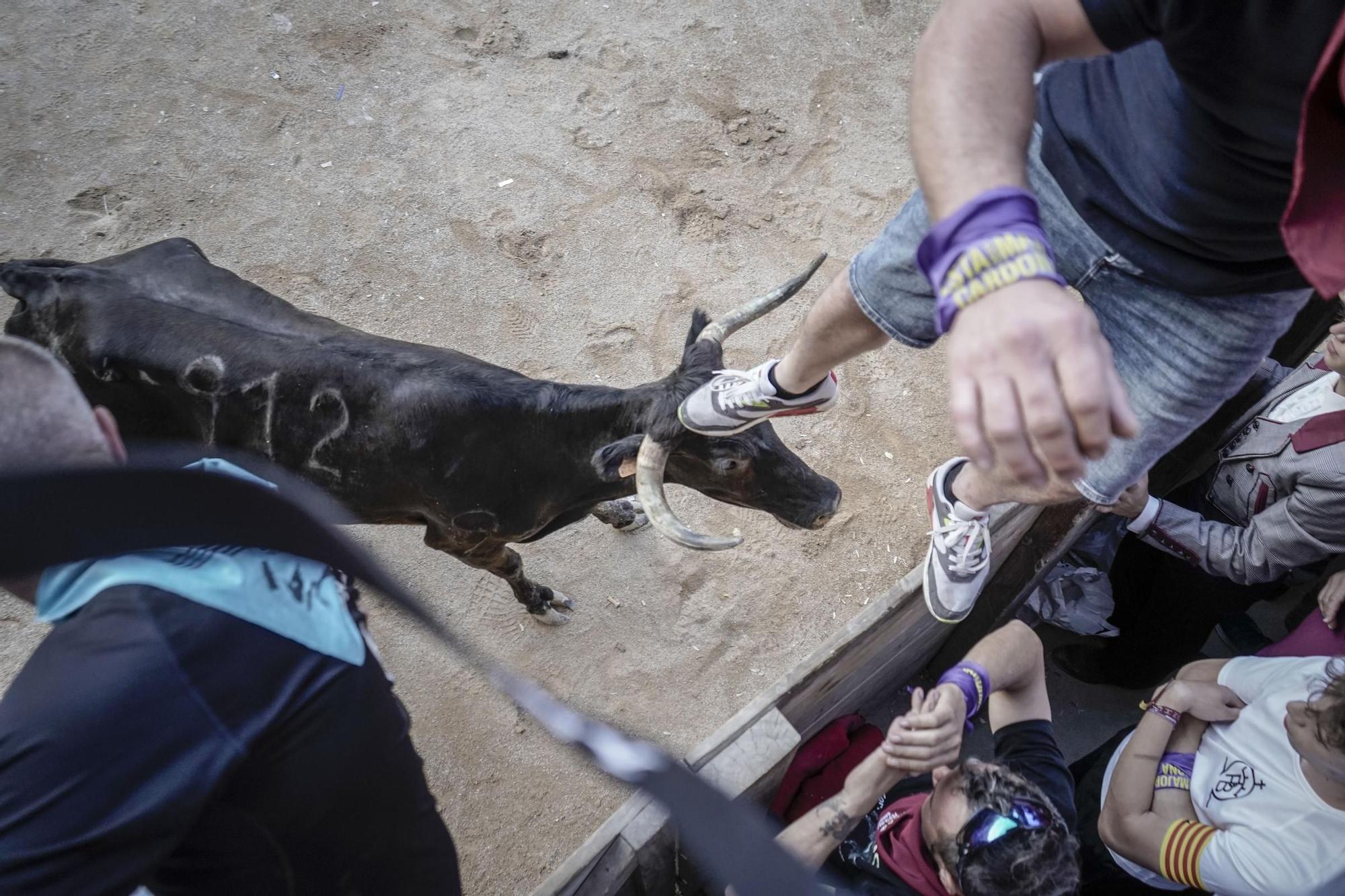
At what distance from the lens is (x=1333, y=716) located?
2.30 meters

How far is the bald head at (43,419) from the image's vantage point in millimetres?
1535

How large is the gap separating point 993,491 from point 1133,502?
1.08 metres

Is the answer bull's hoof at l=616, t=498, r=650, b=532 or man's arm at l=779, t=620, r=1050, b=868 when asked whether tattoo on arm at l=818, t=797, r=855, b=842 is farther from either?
bull's hoof at l=616, t=498, r=650, b=532

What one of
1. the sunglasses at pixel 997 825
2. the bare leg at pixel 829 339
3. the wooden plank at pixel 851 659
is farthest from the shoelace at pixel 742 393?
the sunglasses at pixel 997 825

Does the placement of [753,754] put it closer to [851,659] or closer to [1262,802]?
[851,659]

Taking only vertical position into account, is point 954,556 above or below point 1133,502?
above

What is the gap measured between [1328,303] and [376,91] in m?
5.82

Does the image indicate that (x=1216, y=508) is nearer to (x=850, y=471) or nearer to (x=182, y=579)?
(x=850, y=471)

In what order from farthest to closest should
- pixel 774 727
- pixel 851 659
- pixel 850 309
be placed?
1. pixel 851 659
2. pixel 774 727
3. pixel 850 309

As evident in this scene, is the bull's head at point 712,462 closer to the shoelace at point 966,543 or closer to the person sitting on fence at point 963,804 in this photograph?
the shoelace at point 966,543

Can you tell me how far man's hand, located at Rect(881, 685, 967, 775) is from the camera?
251cm

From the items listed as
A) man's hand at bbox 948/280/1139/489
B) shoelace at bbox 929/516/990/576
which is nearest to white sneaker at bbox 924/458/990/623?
shoelace at bbox 929/516/990/576

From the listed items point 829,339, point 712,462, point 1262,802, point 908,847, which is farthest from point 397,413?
point 1262,802

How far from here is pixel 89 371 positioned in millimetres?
3443
